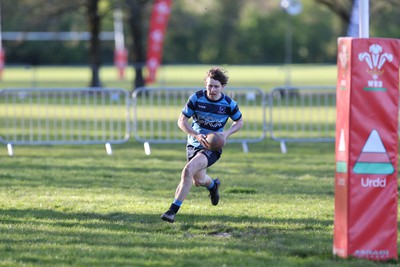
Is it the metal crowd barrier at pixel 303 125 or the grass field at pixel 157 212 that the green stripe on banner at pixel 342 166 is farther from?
the metal crowd barrier at pixel 303 125

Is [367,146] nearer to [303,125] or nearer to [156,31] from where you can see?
[303,125]

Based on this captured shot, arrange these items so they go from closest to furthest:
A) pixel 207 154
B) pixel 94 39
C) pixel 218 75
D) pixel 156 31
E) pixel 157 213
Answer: pixel 218 75, pixel 207 154, pixel 157 213, pixel 156 31, pixel 94 39

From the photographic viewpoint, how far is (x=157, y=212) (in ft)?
34.1

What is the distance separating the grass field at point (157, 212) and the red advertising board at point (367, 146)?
261 millimetres

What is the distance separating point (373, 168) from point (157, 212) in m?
3.45

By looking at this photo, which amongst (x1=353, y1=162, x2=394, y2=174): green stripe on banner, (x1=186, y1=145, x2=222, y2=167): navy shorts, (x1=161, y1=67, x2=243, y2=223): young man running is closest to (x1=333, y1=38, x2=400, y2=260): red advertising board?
(x1=353, y1=162, x2=394, y2=174): green stripe on banner

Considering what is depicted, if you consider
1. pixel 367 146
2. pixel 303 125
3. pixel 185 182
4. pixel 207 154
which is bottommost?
pixel 303 125

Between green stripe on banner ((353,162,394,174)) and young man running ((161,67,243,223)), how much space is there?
8.09 feet

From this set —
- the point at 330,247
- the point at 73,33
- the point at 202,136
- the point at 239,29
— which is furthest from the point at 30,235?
the point at 239,29

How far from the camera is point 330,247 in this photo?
329 inches

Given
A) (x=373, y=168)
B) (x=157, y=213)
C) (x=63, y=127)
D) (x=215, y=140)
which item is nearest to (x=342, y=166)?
(x=373, y=168)

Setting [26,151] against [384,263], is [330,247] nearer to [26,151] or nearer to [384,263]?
[384,263]

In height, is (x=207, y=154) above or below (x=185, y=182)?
above

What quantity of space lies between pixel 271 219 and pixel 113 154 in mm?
7626
